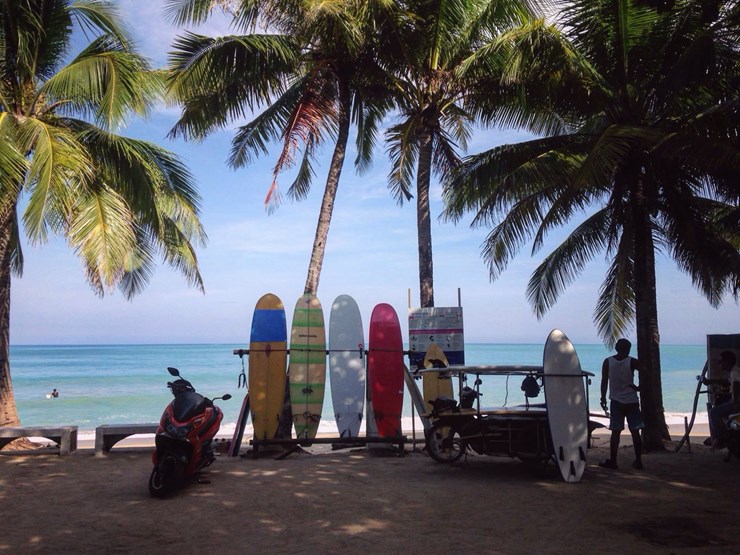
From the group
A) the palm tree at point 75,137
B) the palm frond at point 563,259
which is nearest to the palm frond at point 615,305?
the palm frond at point 563,259

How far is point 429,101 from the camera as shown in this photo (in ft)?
35.1

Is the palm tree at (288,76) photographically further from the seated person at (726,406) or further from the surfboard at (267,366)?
the seated person at (726,406)

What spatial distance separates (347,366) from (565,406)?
10.2ft

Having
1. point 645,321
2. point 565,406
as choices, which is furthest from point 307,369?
point 645,321

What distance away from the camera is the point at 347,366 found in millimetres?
8672

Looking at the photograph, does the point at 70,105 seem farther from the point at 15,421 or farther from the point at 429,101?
the point at 429,101

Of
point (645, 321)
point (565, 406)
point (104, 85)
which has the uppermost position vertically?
point (104, 85)

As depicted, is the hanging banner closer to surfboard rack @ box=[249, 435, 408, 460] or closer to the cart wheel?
surfboard rack @ box=[249, 435, 408, 460]

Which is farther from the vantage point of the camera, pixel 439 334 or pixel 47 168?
pixel 439 334

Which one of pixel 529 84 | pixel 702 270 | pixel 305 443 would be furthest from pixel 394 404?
pixel 702 270

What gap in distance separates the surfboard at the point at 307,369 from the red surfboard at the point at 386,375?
26.8 inches

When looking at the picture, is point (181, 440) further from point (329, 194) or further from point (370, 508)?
point (329, 194)

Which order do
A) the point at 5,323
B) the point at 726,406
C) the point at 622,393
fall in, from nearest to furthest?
the point at 622,393 < the point at 726,406 < the point at 5,323

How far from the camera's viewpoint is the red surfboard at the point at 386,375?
8461 millimetres
